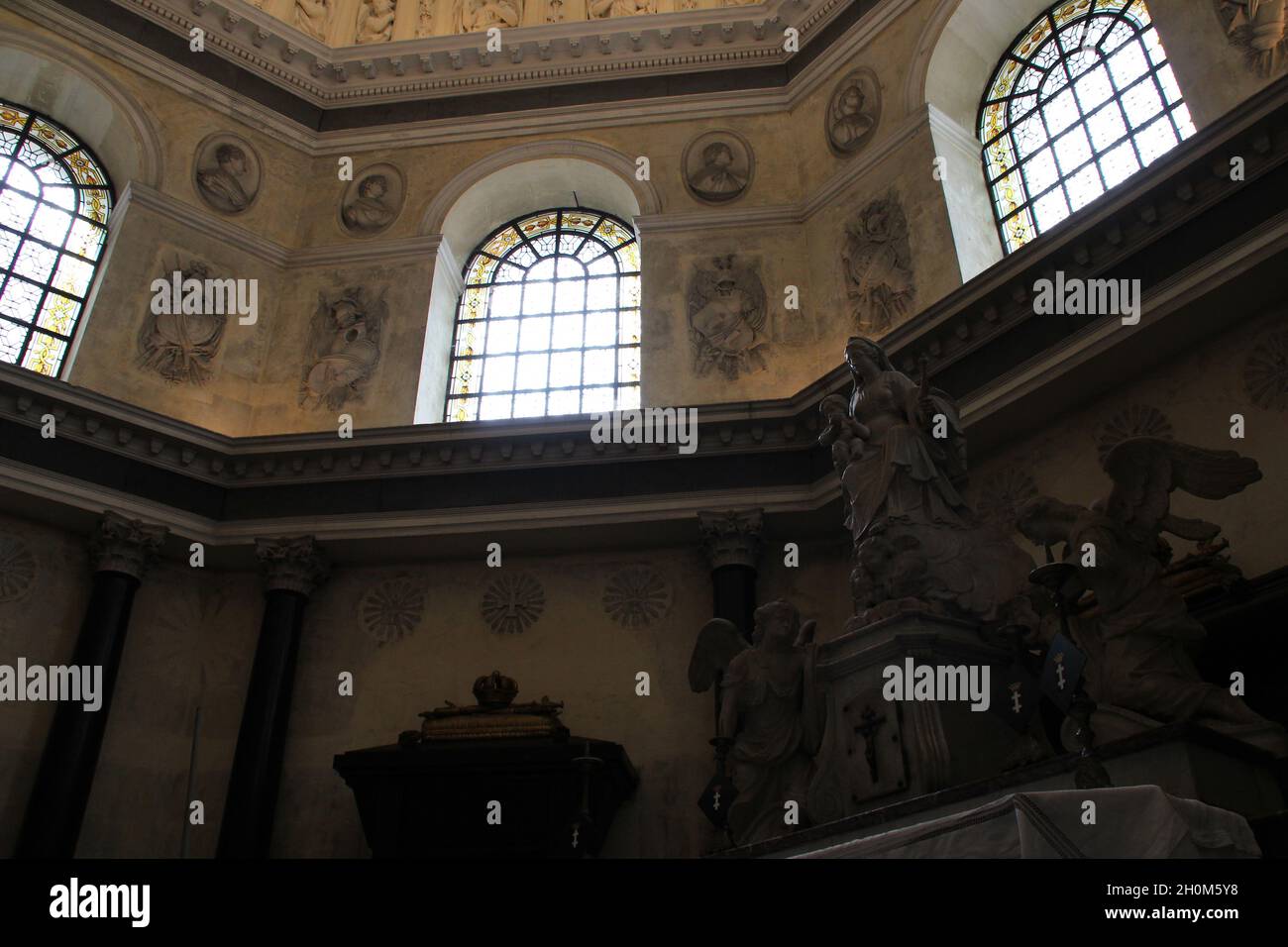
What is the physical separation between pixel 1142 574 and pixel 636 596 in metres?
6.43

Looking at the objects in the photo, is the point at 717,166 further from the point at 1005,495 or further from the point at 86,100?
the point at 86,100

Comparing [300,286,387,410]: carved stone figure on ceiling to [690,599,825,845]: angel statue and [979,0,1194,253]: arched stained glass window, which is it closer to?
[979,0,1194,253]: arched stained glass window

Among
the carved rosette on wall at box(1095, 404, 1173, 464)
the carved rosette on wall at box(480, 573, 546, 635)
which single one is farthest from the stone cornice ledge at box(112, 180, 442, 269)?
the carved rosette on wall at box(1095, 404, 1173, 464)

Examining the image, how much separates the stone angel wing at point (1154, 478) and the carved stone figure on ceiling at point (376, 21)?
13.0 m

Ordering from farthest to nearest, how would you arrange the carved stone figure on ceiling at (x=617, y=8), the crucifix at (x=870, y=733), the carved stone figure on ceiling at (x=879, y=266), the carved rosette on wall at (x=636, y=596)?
the carved stone figure on ceiling at (x=617, y=8)
the carved stone figure on ceiling at (x=879, y=266)
the carved rosette on wall at (x=636, y=596)
the crucifix at (x=870, y=733)

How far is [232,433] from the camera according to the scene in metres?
12.1

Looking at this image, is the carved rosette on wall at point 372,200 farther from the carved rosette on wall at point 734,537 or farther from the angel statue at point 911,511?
the angel statue at point 911,511

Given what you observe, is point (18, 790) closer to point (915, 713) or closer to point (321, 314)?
point (321, 314)

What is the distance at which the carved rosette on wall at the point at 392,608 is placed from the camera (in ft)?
36.8

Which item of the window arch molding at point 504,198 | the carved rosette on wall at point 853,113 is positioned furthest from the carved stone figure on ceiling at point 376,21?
the carved rosette on wall at point 853,113

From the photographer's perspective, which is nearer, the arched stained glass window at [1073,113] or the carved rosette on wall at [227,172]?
the arched stained glass window at [1073,113]

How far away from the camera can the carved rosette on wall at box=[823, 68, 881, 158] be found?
12.5 metres

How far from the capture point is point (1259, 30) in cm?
880

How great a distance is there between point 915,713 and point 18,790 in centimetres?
870
